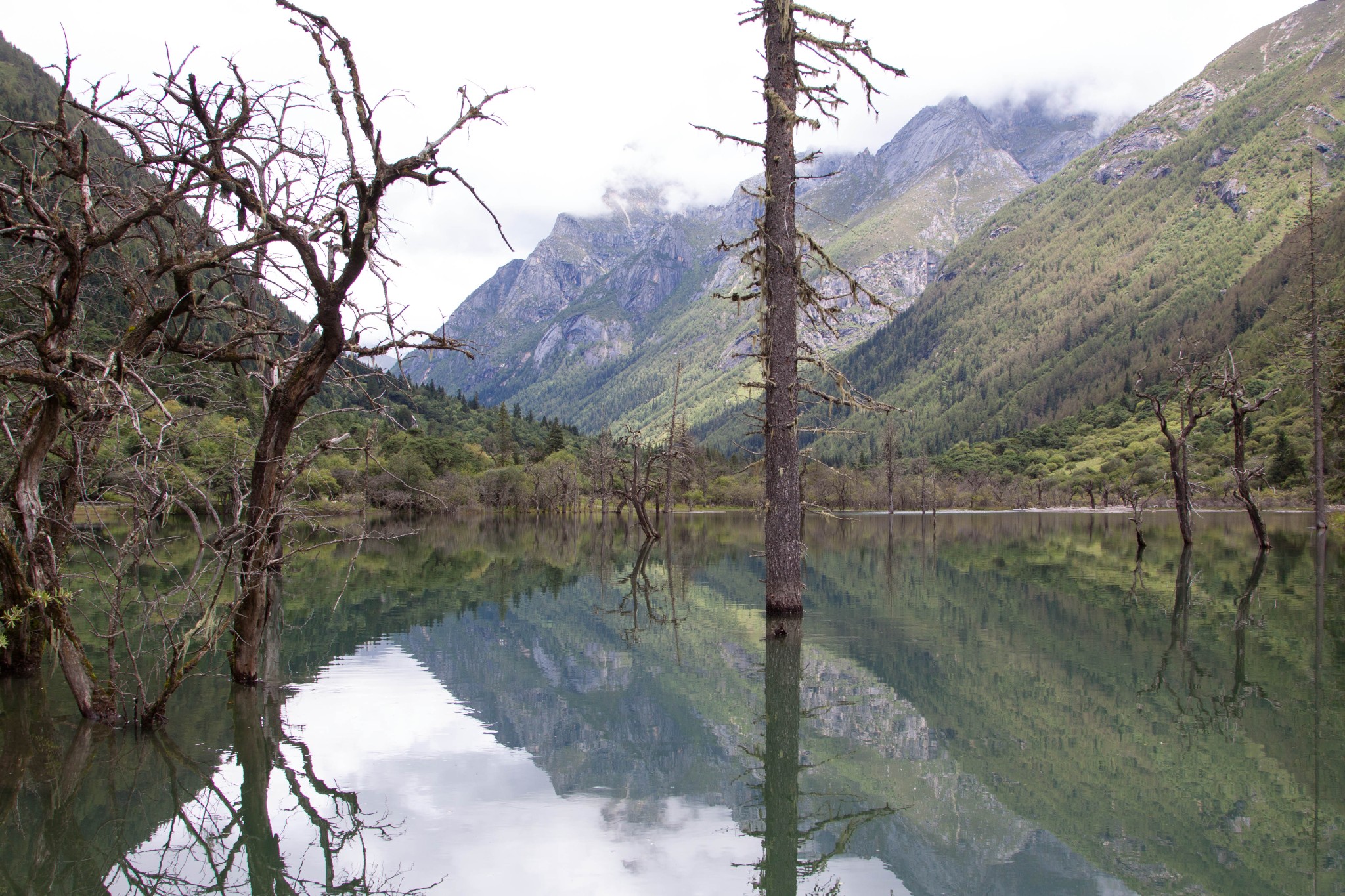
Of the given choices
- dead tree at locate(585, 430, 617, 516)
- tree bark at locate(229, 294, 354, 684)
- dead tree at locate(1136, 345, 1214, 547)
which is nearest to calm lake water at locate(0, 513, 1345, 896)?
tree bark at locate(229, 294, 354, 684)

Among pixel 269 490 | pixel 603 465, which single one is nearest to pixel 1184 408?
pixel 269 490

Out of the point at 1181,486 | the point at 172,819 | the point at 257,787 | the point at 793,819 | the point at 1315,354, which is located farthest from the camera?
the point at 1315,354

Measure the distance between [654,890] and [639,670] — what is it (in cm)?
641

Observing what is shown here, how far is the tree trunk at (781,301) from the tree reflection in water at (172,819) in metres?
8.70

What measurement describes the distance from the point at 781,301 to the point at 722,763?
8983mm

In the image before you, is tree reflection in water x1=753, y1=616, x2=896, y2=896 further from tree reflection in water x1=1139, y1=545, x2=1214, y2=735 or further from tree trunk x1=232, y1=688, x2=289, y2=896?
tree reflection in water x1=1139, y1=545, x2=1214, y2=735

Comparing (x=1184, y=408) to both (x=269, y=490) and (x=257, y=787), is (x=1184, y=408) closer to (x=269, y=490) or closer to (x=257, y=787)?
(x=269, y=490)

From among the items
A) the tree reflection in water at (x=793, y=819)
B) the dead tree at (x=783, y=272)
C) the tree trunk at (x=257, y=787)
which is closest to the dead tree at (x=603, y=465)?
the dead tree at (x=783, y=272)

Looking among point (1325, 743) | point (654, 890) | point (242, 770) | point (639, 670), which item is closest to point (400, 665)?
point (639, 670)

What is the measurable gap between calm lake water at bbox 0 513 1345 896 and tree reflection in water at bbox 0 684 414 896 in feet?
0.09

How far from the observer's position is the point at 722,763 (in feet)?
24.2

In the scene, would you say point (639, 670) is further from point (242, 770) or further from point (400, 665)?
point (242, 770)

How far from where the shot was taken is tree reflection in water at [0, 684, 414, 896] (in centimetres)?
502

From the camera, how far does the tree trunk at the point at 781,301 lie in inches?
550
